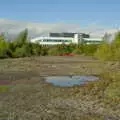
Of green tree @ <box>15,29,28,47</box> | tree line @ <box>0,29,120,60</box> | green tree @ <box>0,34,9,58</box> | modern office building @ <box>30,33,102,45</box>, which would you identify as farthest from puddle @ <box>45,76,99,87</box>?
modern office building @ <box>30,33,102,45</box>

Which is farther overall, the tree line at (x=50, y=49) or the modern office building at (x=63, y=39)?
the modern office building at (x=63, y=39)

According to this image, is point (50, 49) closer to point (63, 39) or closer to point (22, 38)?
point (22, 38)

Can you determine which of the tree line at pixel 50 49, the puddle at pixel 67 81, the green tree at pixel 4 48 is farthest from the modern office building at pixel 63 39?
the puddle at pixel 67 81

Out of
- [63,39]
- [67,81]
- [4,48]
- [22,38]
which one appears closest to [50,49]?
[22,38]

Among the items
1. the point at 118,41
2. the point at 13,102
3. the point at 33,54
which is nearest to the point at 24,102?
the point at 13,102

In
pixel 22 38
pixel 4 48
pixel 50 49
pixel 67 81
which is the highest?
pixel 22 38

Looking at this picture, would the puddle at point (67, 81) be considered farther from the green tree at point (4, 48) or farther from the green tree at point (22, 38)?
the green tree at point (22, 38)

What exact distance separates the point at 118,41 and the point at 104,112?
4366 cm

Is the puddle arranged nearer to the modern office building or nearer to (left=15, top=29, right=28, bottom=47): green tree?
(left=15, top=29, right=28, bottom=47): green tree

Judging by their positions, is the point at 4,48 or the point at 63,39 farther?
the point at 63,39

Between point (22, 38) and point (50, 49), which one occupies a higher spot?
point (22, 38)

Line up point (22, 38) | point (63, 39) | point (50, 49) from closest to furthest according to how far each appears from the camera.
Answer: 1. point (22, 38)
2. point (50, 49)
3. point (63, 39)

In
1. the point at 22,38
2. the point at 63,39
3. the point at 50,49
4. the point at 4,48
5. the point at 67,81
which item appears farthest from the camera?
the point at 63,39

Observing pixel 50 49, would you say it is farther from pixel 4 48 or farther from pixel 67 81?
pixel 67 81
